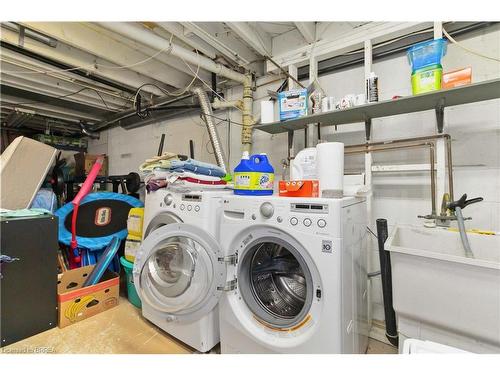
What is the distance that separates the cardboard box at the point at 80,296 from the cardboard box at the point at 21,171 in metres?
0.71

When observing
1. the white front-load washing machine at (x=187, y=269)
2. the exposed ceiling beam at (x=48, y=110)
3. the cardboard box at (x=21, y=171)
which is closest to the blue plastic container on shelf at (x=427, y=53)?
the white front-load washing machine at (x=187, y=269)

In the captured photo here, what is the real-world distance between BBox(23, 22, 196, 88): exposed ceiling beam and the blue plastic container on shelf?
186cm

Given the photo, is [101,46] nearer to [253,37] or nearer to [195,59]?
[195,59]

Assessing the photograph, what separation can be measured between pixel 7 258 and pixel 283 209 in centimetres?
171

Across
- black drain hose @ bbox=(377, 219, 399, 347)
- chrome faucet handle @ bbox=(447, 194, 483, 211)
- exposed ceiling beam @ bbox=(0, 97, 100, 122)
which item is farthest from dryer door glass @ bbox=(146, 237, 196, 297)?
exposed ceiling beam @ bbox=(0, 97, 100, 122)

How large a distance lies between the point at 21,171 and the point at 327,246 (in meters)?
2.36

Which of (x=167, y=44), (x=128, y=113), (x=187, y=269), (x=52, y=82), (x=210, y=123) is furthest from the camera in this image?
(x=128, y=113)

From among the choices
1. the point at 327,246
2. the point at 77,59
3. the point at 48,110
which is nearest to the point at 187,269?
the point at 327,246

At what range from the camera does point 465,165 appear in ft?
4.50

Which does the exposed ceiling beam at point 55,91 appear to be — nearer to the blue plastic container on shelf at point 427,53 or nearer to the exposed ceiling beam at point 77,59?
the exposed ceiling beam at point 77,59

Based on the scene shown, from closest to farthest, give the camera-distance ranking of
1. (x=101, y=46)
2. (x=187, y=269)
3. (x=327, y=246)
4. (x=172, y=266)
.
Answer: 1. (x=327, y=246)
2. (x=187, y=269)
3. (x=172, y=266)
4. (x=101, y=46)

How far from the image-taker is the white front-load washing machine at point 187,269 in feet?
3.85

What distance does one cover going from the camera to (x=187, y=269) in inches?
49.3

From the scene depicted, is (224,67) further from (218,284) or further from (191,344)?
(191,344)
